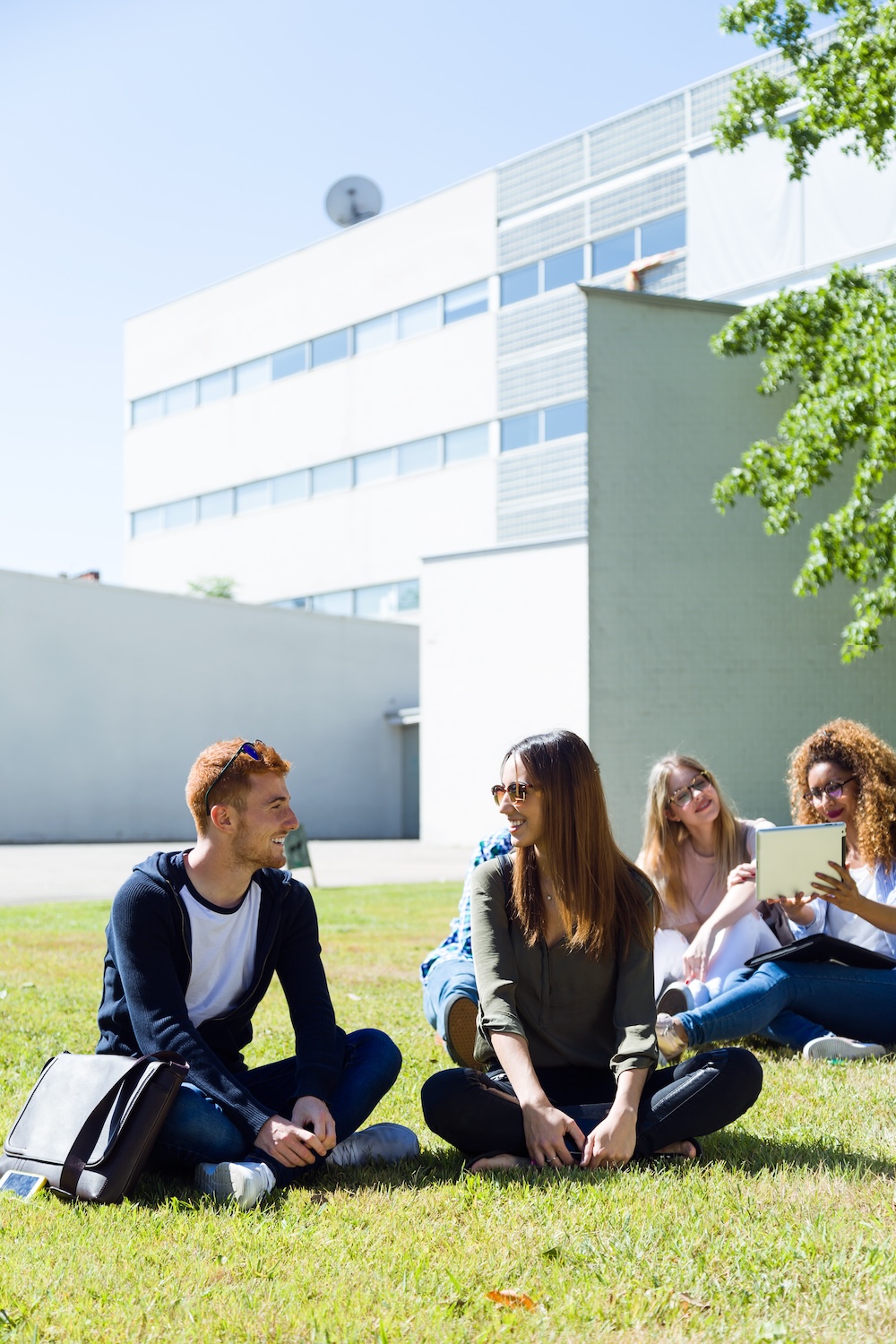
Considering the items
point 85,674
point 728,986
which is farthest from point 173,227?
point 728,986

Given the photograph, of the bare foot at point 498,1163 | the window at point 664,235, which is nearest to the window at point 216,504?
the window at point 664,235

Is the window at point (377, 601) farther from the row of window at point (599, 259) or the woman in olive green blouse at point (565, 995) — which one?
the woman in olive green blouse at point (565, 995)

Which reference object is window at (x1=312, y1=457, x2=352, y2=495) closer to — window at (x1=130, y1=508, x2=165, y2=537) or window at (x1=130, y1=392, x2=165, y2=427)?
window at (x1=130, y1=508, x2=165, y2=537)

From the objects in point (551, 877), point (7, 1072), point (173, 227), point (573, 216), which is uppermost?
point (573, 216)

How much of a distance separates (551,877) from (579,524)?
27223 millimetres

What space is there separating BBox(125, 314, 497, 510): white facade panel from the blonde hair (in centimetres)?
2733

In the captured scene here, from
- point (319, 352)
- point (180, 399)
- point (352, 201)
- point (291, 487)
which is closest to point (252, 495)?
point (291, 487)

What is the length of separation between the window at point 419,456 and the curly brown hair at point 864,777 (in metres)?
28.6

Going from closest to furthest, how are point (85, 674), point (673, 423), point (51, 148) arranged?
point (51, 148), point (673, 423), point (85, 674)

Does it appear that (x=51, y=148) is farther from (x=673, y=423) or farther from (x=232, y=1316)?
(x=673, y=423)

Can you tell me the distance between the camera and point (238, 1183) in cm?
365

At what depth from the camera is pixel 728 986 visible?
5645 mm

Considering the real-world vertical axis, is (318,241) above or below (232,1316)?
above

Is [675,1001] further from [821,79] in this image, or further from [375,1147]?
[821,79]
